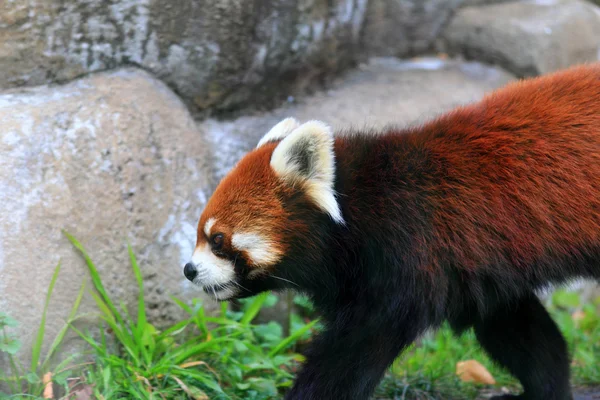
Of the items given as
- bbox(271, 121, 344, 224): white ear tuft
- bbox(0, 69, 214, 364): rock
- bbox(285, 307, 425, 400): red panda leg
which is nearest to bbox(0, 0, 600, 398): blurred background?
bbox(0, 69, 214, 364): rock

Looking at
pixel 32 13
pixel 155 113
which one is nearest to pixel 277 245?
pixel 155 113

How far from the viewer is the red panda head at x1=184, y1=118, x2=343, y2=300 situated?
8.18 ft

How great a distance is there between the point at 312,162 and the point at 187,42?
154cm

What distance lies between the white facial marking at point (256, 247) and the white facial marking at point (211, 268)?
0.09 metres

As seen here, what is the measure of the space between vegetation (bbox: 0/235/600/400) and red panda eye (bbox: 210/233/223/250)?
52 centimetres

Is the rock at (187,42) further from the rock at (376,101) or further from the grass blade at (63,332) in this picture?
the grass blade at (63,332)

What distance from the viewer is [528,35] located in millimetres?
5137

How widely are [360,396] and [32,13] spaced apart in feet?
7.52

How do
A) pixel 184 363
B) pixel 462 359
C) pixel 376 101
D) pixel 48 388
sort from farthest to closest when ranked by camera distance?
pixel 376 101
pixel 462 359
pixel 184 363
pixel 48 388

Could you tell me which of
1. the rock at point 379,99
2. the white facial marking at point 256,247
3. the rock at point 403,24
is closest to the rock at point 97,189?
the rock at point 379,99

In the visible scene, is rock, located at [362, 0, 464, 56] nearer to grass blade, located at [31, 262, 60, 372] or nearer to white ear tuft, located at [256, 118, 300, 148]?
white ear tuft, located at [256, 118, 300, 148]

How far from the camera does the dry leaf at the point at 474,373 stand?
3.61 m

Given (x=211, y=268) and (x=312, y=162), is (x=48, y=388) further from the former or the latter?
(x=312, y=162)

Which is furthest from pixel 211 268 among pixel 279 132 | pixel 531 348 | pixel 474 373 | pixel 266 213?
pixel 474 373
